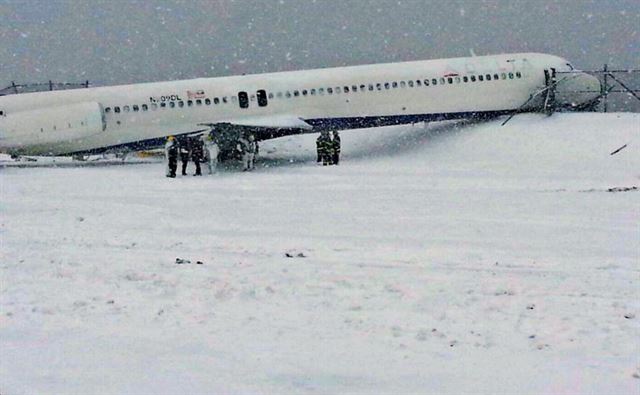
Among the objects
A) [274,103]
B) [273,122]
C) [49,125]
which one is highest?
[274,103]

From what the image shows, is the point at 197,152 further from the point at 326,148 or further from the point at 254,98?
the point at 254,98

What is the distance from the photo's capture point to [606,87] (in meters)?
30.0

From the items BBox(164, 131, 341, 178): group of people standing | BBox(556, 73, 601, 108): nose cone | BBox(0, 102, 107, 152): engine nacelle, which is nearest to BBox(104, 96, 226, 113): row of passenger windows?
BBox(0, 102, 107, 152): engine nacelle

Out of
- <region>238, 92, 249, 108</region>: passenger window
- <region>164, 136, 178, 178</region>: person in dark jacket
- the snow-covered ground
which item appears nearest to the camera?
the snow-covered ground

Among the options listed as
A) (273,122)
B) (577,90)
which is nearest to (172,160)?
(273,122)

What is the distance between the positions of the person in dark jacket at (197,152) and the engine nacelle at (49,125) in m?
4.62

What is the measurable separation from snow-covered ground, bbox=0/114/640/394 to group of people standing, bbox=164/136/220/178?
5.71 meters

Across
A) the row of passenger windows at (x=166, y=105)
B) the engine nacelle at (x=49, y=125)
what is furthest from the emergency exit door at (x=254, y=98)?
the engine nacelle at (x=49, y=125)

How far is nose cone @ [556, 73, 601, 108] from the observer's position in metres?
29.1

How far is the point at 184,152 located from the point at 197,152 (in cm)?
42

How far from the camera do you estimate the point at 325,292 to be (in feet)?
21.8

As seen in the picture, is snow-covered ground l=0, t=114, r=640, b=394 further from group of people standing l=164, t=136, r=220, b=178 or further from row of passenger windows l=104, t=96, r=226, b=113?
row of passenger windows l=104, t=96, r=226, b=113

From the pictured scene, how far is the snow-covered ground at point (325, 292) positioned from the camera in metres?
4.59

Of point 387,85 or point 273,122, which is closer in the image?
point 273,122
